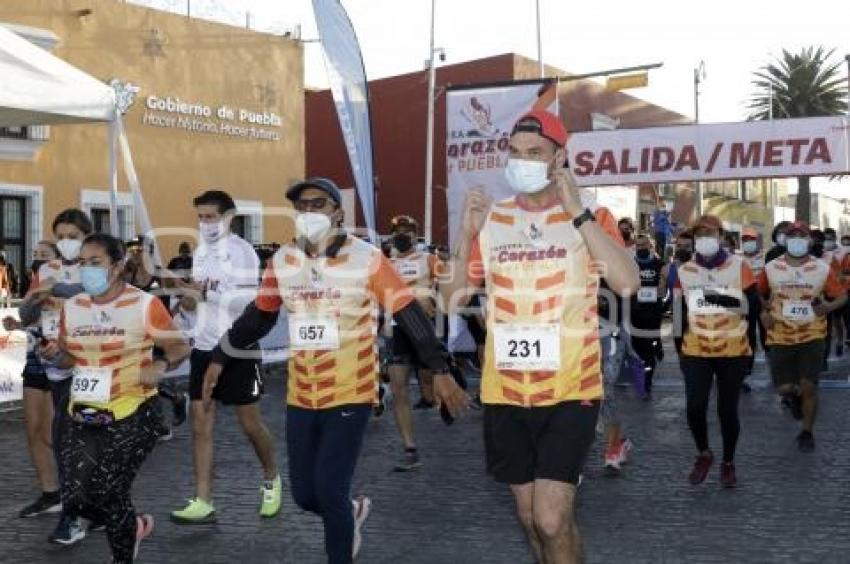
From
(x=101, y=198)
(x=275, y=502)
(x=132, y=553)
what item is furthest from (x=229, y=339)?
(x=101, y=198)

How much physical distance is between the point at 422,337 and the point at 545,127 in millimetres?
1152

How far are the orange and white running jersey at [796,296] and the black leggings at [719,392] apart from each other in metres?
1.69

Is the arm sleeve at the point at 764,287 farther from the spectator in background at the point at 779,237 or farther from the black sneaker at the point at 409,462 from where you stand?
the black sneaker at the point at 409,462

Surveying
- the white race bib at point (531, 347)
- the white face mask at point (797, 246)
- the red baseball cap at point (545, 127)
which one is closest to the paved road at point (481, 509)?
the white face mask at point (797, 246)

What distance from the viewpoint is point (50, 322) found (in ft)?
22.1

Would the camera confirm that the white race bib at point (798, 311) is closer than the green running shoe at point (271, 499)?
No

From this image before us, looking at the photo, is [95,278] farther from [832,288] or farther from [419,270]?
[832,288]

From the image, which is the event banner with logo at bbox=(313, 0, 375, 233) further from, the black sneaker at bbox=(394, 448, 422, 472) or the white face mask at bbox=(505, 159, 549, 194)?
the white face mask at bbox=(505, 159, 549, 194)

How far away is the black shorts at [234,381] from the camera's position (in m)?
6.82

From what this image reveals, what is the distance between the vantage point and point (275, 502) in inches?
271

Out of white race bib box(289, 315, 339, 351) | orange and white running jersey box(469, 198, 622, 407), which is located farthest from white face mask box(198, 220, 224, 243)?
orange and white running jersey box(469, 198, 622, 407)

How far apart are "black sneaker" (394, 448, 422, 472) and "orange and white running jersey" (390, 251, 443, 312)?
2084 millimetres

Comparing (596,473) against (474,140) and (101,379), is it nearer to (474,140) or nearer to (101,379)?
(101,379)

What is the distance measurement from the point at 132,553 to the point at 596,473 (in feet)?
13.1
